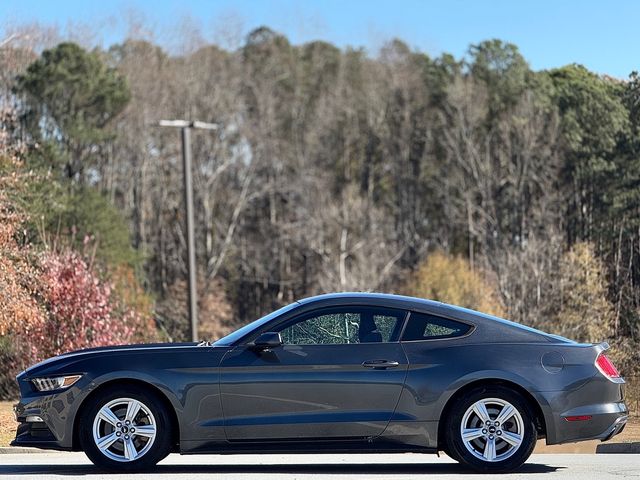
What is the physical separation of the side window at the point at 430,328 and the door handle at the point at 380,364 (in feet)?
0.91

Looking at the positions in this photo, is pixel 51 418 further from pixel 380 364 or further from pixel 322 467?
pixel 380 364

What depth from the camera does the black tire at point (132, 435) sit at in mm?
9461

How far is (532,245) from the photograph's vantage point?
4800 centimetres

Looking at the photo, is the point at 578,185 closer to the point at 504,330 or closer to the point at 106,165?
the point at 106,165

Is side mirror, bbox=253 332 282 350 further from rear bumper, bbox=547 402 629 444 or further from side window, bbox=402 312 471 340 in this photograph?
rear bumper, bbox=547 402 629 444

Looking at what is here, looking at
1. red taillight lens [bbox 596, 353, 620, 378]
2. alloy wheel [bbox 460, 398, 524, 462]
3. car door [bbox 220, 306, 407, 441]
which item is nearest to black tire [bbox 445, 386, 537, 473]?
alloy wheel [bbox 460, 398, 524, 462]

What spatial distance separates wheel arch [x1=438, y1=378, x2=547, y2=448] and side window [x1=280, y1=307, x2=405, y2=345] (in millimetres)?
680

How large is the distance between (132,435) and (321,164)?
69.1 meters

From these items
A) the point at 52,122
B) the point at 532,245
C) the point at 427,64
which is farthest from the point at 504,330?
the point at 427,64

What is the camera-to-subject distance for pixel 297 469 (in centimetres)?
1016

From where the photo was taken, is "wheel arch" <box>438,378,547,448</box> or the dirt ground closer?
"wheel arch" <box>438,378,547,448</box>

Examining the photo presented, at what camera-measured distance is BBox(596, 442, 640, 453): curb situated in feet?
41.4

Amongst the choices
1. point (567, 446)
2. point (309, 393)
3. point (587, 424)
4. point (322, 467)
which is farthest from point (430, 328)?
point (567, 446)

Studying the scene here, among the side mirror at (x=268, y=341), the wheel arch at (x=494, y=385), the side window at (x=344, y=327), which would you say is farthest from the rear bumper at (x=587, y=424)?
the side mirror at (x=268, y=341)
